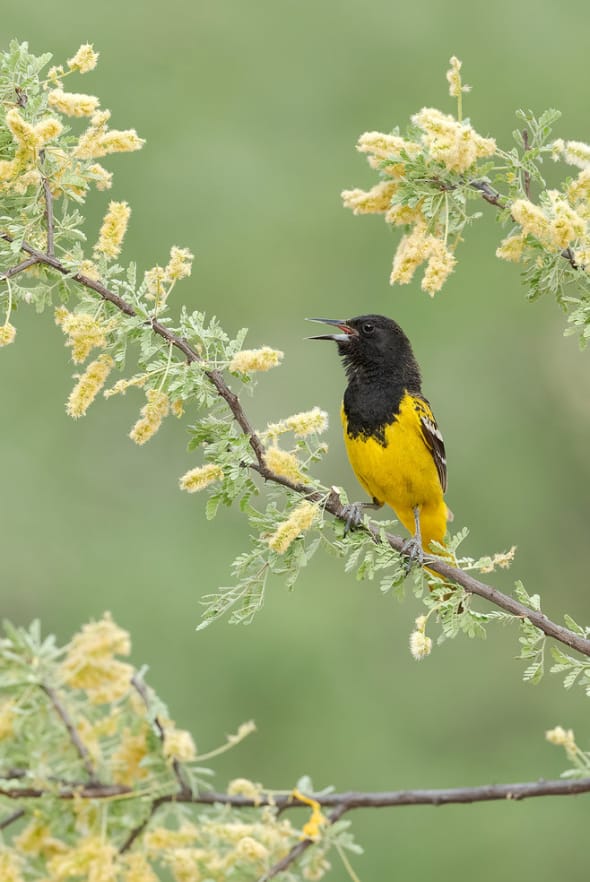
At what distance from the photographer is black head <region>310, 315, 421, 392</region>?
3.80 m

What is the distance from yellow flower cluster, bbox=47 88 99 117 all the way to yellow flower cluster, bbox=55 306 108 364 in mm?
335

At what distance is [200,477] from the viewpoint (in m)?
2.22

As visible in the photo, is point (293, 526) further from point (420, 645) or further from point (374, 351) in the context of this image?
point (374, 351)

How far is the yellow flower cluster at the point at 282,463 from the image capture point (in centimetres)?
227

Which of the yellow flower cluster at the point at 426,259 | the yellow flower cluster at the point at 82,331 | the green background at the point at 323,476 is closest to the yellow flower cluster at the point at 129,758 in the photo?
the yellow flower cluster at the point at 82,331

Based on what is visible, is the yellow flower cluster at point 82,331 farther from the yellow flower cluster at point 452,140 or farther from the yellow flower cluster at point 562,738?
the yellow flower cluster at point 562,738

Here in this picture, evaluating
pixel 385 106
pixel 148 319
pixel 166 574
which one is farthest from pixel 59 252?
pixel 385 106

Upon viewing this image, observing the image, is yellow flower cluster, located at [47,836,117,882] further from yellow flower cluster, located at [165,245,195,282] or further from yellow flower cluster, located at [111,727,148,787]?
yellow flower cluster, located at [165,245,195,282]

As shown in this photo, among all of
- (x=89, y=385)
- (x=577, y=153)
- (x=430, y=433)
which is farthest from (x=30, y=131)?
(x=430, y=433)

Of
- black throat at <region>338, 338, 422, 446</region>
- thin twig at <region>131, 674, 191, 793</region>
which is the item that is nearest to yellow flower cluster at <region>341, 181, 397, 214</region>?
thin twig at <region>131, 674, 191, 793</region>

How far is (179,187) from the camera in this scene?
10633 millimetres

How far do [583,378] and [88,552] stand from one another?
11.9 feet

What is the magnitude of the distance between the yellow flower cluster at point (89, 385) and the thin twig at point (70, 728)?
619 millimetres

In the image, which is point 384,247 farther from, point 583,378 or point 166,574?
point 166,574
